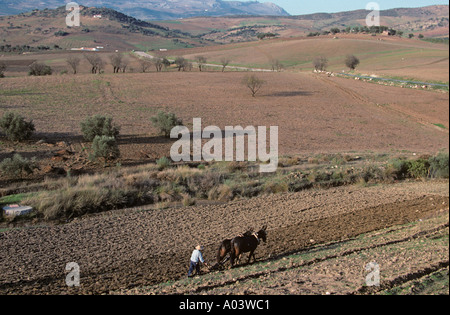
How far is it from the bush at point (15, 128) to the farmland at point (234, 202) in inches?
27.4

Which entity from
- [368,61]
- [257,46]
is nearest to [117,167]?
[368,61]

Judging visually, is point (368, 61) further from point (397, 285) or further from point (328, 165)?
point (397, 285)

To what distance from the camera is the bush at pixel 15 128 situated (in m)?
27.2

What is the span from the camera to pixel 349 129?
35.4 metres

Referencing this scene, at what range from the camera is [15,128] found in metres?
27.2

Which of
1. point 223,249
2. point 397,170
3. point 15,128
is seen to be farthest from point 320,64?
point 223,249

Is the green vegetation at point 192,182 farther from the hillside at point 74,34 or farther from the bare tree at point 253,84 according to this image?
the hillside at point 74,34

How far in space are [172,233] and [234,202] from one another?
462 cm

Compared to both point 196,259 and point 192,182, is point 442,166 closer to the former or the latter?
point 196,259

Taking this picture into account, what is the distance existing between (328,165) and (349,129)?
13048mm

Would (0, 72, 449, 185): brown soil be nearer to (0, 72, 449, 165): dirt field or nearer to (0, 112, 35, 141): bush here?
(0, 72, 449, 165): dirt field

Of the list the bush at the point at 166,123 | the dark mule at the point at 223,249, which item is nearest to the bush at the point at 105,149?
the bush at the point at 166,123

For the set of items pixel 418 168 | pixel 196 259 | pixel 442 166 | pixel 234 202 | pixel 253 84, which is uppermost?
pixel 253 84
